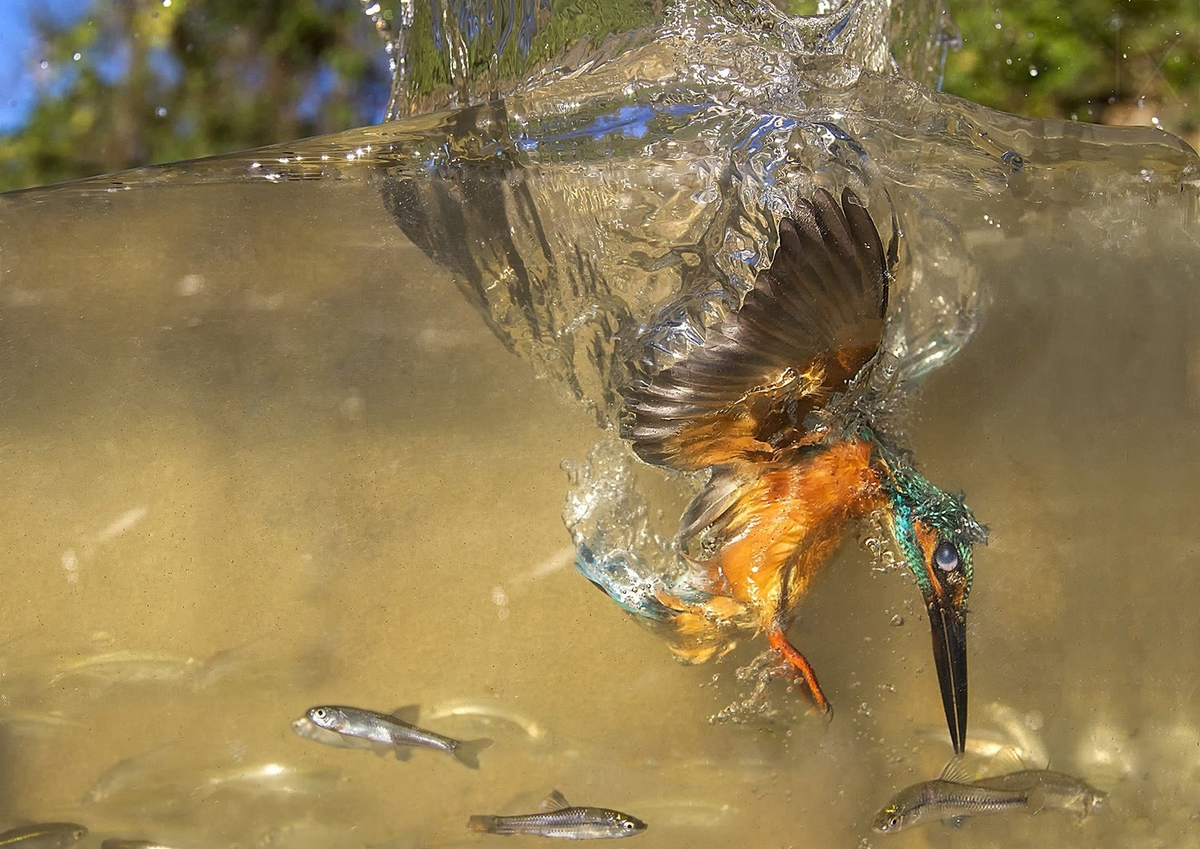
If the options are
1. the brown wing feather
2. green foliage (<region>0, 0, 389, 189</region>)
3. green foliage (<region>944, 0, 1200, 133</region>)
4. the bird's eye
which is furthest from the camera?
green foliage (<region>0, 0, 389, 189</region>)

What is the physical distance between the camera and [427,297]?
1.31m

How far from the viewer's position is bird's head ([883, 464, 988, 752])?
50.3 inches

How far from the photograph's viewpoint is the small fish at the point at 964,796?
1.41m

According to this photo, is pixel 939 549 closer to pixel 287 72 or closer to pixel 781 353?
pixel 781 353

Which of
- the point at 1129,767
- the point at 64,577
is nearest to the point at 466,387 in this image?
the point at 64,577

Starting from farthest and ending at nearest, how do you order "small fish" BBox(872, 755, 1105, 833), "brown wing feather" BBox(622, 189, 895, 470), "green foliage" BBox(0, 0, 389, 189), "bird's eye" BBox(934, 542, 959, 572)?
"green foliage" BBox(0, 0, 389, 189)
"small fish" BBox(872, 755, 1105, 833)
"bird's eye" BBox(934, 542, 959, 572)
"brown wing feather" BBox(622, 189, 895, 470)

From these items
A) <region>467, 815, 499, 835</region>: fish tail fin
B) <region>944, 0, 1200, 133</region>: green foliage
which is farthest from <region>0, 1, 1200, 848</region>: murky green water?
<region>944, 0, 1200, 133</region>: green foliage

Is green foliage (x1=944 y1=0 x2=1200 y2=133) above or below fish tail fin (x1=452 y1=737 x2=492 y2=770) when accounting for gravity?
above

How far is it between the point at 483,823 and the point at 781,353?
69cm

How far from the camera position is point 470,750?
1.32 meters

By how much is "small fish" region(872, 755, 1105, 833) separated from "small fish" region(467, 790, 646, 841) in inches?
13.4

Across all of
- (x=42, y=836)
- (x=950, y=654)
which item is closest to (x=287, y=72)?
(x=42, y=836)

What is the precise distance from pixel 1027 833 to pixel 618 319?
2.92ft

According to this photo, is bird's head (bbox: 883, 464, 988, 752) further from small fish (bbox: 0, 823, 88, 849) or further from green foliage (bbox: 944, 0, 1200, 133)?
green foliage (bbox: 944, 0, 1200, 133)
